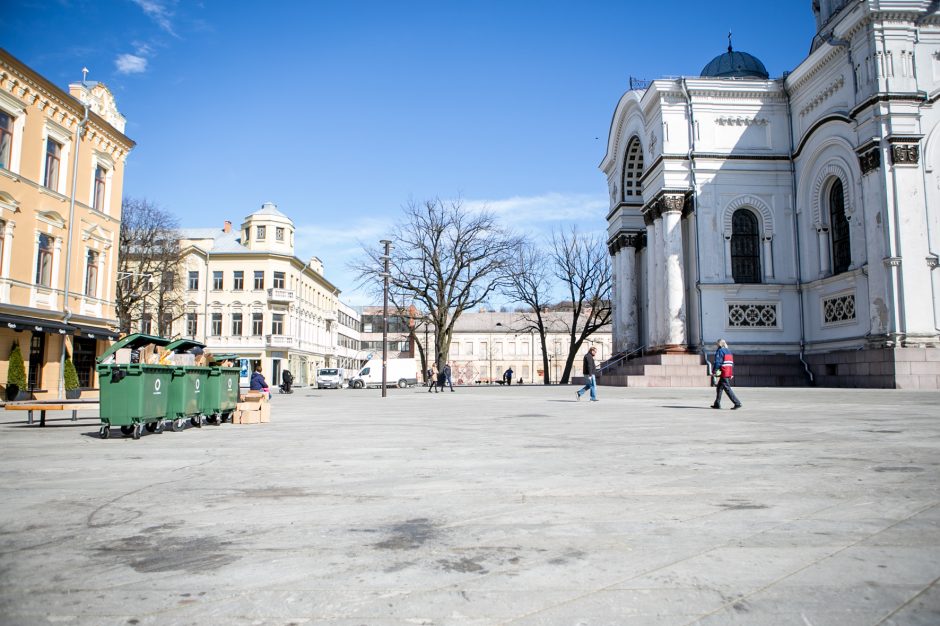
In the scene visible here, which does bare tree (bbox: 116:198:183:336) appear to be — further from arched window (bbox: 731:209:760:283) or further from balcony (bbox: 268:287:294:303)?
arched window (bbox: 731:209:760:283)

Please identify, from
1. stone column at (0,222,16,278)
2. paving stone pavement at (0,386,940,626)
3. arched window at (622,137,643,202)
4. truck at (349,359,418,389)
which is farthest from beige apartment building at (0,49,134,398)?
arched window at (622,137,643,202)

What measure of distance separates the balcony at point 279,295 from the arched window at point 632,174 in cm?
3717

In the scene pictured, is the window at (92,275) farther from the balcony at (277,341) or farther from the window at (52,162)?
the balcony at (277,341)

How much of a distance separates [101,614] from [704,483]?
4.42m

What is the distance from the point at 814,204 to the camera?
28531 mm

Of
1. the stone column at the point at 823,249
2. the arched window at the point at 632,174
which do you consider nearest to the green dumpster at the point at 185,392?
the stone column at the point at 823,249

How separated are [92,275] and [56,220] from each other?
376cm

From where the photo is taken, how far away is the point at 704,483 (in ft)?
17.4

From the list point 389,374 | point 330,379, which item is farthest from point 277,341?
point 389,374

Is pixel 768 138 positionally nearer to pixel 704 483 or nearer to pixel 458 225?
pixel 458 225

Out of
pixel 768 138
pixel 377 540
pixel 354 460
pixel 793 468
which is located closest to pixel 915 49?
pixel 768 138

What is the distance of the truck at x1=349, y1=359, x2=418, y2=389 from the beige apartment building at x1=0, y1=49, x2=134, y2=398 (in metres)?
23.1

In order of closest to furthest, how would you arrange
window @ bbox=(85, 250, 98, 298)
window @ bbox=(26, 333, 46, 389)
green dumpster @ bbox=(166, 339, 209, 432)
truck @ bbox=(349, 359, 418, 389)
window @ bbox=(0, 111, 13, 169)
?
green dumpster @ bbox=(166, 339, 209, 432)
window @ bbox=(0, 111, 13, 169)
window @ bbox=(26, 333, 46, 389)
window @ bbox=(85, 250, 98, 298)
truck @ bbox=(349, 359, 418, 389)

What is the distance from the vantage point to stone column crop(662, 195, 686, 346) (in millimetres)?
29492
